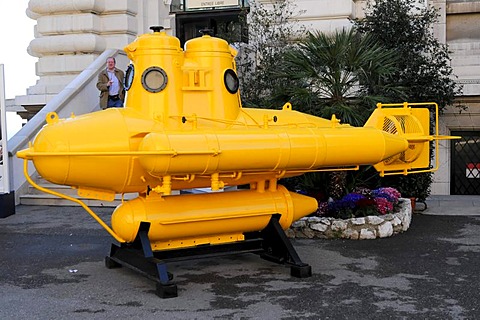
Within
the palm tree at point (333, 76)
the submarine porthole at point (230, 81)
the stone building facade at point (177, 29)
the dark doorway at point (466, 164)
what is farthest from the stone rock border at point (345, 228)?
the dark doorway at point (466, 164)

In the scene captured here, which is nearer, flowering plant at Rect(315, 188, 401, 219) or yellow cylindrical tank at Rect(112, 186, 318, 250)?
yellow cylindrical tank at Rect(112, 186, 318, 250)

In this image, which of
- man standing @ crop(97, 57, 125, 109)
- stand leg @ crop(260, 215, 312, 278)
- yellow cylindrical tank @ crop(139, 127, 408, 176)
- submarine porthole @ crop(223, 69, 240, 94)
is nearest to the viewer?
yellow cylindrical tank @ crop(139, 127, 408, 176)

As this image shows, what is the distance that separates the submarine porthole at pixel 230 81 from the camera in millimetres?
7639

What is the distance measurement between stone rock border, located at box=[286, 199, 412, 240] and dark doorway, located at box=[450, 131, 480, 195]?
5131mm

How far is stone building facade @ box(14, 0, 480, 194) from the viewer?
45.9 feet

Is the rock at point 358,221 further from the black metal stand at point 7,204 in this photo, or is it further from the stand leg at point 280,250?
the black metal stand at point 7,204

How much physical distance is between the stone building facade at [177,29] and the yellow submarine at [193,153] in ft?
20.1

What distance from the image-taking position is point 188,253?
7551 millimetres

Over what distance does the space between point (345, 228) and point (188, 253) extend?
269 cm

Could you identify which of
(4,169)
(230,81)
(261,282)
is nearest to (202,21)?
(4,169)

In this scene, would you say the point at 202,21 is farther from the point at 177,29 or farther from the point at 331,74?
the point at 331,74

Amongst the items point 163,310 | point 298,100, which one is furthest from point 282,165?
point 298,100

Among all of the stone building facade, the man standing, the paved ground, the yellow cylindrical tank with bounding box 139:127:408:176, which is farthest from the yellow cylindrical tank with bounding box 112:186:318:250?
the stone building facade

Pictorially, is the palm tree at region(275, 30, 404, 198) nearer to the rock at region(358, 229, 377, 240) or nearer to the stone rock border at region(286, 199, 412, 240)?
the stone rock border at region(286, 199, 412, 240)
